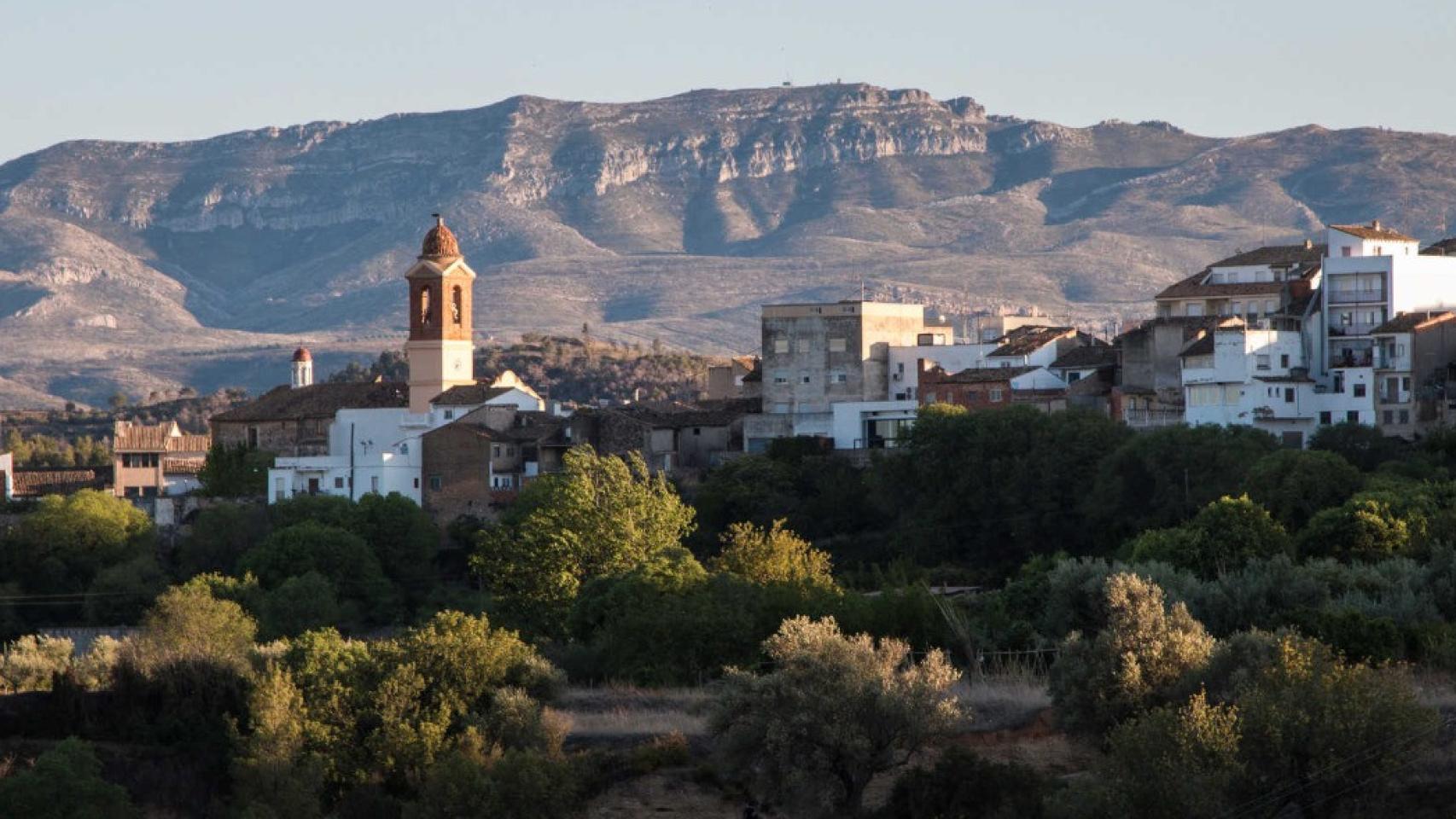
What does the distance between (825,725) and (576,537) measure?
1050 inches

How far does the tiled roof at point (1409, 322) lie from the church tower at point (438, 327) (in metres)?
29.0

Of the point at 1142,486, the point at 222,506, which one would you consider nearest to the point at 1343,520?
the point at 1142,486

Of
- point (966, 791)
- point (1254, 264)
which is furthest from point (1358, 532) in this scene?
point (1254, 264)

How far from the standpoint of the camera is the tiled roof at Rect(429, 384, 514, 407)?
77875mm

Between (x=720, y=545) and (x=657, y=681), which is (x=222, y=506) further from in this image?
(x=657, y=681)

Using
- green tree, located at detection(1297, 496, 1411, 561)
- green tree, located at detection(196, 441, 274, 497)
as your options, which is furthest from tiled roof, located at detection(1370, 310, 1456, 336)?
green tree, located at detection(196, 441, 274, 497)

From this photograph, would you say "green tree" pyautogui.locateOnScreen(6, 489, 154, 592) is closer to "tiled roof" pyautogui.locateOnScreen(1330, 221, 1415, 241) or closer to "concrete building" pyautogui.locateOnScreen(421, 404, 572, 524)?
"concrete building" pyautogui.locateOnScreen(421, 404, 572, 524)

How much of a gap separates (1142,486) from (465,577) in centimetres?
1806

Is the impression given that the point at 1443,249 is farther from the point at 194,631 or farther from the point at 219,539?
the point at 194,631

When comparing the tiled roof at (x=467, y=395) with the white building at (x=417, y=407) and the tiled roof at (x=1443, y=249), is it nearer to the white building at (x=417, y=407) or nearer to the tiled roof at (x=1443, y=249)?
the white building at (x=417, y=407)

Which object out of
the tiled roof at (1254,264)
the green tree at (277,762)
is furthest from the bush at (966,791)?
the tiled roof at (1254,264)

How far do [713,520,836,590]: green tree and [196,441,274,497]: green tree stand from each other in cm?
2496

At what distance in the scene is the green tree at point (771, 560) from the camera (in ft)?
172

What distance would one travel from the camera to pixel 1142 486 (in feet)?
196
